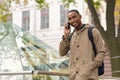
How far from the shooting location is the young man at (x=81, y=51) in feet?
14.6

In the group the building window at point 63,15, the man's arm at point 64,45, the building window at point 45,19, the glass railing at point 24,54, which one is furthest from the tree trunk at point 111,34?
the building window at point 45,19

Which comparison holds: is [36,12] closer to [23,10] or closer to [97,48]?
[23,10]

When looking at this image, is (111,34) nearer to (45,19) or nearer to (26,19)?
(45,19)

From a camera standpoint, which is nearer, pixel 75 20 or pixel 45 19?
pixel 75 20

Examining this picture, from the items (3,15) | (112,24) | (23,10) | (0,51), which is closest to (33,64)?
(0,51)

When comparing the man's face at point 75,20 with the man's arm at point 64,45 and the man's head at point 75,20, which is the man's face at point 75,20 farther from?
the man's arm at point 64,45

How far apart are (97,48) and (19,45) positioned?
12.9ft

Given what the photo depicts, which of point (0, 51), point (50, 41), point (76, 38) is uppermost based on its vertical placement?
point (76, 38)

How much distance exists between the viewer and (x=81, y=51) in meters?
4.54

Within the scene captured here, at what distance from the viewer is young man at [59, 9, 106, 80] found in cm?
445

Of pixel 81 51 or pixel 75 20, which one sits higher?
pixel 75 20

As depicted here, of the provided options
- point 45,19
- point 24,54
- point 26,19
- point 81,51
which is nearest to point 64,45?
point 81,51

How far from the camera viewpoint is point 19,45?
27.1ft

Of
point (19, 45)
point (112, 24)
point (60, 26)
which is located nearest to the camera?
point (19, 45)
